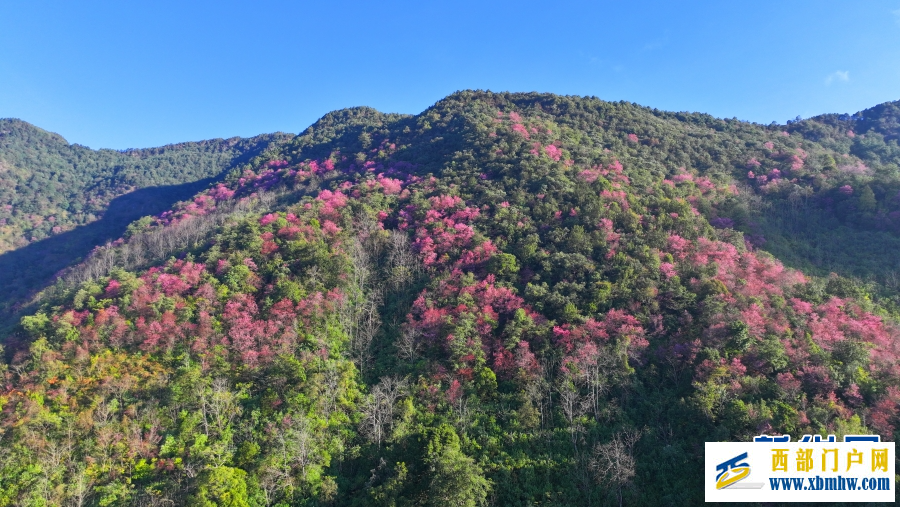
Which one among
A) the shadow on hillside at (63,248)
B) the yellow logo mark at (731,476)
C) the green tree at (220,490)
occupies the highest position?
the shadow on hillside at (63,248)

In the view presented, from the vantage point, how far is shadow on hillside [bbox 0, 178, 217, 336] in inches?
2303

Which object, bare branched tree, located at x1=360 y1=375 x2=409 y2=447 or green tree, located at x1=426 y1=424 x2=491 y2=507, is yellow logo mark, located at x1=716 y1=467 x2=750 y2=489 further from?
bare branched tree, located at x1=360 y1=375 x2=409 y2=447

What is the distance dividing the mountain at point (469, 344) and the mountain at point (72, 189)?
2573cm

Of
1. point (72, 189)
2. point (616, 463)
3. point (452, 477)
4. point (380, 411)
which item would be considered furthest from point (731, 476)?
point (72, 189)

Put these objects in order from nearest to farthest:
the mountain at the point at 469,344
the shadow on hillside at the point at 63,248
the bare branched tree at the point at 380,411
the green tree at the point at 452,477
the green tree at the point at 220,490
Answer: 1. the green tree at the point at 220,490
2. the green tree at the point at 452,477
3. the mountain at the point at 469,344
4. the bare branched tree at the point at 380,411
5. the shadow on hillside at the point at 63,248

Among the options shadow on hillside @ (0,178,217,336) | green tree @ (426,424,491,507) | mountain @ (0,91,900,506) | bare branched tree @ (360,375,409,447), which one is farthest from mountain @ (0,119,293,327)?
green tree @ (426,424,491,507)

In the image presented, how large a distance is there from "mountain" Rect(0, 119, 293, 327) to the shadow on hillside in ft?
0.59

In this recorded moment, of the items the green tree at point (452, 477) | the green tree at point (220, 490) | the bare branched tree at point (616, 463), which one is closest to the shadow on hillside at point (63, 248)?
the green tree at point (220, 490)

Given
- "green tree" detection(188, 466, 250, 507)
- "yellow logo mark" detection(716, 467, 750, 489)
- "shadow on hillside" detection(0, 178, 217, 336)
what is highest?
"shadow on hillside" detection(0, 178, 217, 336)

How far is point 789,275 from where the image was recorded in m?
36.4

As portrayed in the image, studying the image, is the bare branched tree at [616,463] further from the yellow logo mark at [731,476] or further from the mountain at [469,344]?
the yellow logo mark at [731,476]

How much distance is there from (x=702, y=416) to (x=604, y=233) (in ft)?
68.0

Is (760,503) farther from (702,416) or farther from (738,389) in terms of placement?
(738,389)

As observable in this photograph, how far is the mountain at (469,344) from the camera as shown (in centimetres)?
2514
